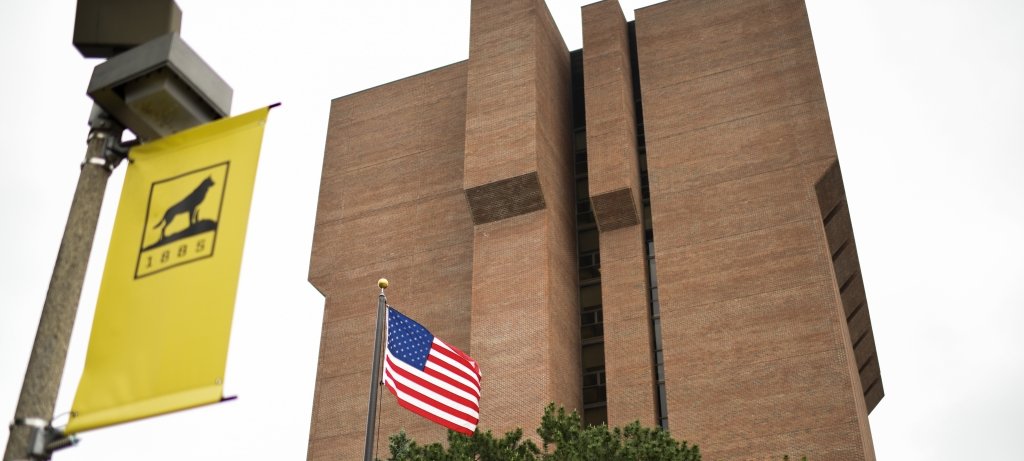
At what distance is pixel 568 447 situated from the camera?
75.1ft

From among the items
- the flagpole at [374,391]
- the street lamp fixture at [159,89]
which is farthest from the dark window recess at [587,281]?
the street lamp fixture at [159,89]

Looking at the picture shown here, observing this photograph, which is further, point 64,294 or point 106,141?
point 106,141

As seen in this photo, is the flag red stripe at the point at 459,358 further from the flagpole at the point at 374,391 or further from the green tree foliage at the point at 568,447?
the green tree foliage at the point at 568,447

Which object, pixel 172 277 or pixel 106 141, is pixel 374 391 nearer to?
pixel 106 141

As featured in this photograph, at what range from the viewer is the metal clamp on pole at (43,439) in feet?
17.9

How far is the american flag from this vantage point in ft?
59.6

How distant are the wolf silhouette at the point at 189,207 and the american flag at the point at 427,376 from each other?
1194cm

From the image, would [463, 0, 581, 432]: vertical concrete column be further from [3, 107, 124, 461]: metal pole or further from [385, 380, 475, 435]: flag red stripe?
[3, 107, 124, 461]: metal pole

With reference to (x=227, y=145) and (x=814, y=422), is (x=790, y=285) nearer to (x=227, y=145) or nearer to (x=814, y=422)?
(x=814, y=422)

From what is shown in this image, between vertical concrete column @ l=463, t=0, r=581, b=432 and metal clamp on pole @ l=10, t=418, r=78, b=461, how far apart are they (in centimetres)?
3002

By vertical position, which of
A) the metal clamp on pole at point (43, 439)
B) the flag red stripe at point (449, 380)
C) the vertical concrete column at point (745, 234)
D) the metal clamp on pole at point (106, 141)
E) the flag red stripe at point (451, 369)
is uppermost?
the vertical concrete column at point (745, 234)

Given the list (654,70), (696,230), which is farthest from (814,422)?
(654,70)

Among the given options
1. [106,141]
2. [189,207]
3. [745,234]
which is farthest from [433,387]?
[745,234]

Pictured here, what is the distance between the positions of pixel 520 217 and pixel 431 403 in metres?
21.9
